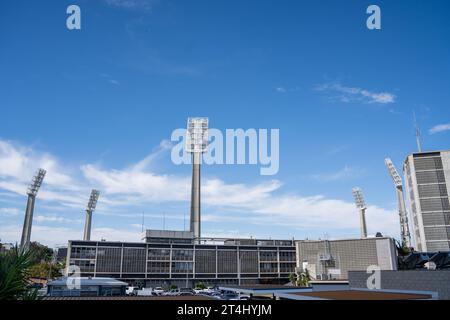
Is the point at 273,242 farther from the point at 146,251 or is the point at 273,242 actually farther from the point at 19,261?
the point at 19,261

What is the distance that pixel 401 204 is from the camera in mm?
134750

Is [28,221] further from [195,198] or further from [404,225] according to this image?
[404,225]

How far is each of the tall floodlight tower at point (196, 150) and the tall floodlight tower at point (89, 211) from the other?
37.3 metres

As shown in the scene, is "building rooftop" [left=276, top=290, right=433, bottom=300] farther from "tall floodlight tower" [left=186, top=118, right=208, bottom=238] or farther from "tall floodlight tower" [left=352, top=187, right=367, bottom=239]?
"tall floodlight tower" [left=352, top=187, right=367, bottom=239]

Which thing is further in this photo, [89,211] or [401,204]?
[401,204]

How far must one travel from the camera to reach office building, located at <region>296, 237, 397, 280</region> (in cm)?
8638

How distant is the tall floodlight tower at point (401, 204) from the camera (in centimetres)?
12962

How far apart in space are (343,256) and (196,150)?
183 feet

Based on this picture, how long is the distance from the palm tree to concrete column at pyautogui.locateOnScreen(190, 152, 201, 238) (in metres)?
100

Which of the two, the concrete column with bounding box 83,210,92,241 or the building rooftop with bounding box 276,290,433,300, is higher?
the concrete column with bounding box 83,210,92,241

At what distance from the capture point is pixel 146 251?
304 feet

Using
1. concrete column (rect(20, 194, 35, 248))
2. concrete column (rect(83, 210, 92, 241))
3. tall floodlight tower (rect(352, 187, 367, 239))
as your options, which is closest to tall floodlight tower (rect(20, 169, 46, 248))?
concrete column (rect(20, 194, 35, 248))

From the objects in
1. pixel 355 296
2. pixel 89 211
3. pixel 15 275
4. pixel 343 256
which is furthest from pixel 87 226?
pixel 15 275
